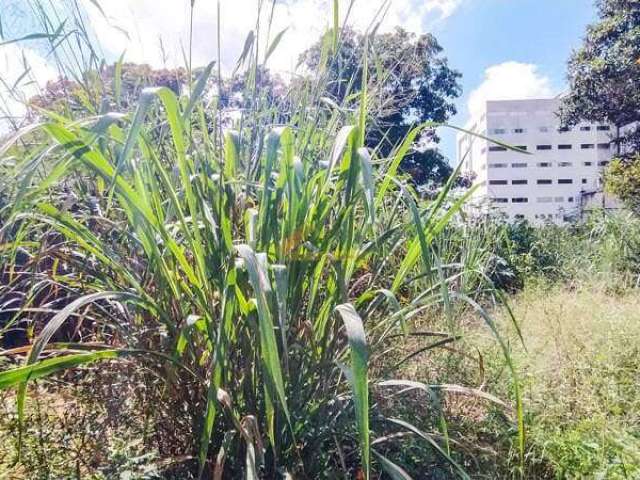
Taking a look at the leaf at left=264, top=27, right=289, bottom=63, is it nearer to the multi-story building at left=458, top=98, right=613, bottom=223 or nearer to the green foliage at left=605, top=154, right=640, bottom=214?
the green foliage at left=605, top=154, right=640, bottom=214

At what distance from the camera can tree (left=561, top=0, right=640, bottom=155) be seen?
10.3m

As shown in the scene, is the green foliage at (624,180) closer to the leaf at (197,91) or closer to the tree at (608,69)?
the tree at (608,69)

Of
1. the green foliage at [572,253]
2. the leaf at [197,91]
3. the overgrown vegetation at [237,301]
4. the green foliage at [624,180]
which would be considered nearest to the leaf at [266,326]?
the overgrown vegetation at [237,301]

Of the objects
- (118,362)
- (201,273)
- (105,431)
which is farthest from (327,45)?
(105,431)

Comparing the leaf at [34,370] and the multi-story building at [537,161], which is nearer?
the leaf at [34,370]

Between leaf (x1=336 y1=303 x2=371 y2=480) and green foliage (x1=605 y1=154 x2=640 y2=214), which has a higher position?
green foliage (x1=605 y1=154 x2=640 y2=214)

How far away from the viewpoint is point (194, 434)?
3.67 ft

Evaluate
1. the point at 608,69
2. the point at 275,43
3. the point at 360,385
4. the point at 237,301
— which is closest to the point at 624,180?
the point at 608,69

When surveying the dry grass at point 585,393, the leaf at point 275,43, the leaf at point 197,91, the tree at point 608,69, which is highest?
the tree at point 608,69

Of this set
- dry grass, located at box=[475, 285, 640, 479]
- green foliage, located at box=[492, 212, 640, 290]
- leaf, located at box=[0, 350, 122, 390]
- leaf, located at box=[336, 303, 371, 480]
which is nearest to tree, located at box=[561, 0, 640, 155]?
green foliage, located at box=[492, 212, 640, 290]

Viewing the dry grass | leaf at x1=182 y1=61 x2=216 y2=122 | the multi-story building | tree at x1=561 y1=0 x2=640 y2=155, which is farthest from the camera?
the multi-story building

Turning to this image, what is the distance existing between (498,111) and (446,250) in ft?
109

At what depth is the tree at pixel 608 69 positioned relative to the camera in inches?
407

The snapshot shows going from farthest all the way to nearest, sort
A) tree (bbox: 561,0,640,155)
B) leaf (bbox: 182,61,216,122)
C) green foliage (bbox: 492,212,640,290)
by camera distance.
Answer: tree (bbox: 561,0,640,155) < green foliage (bbox: 492,212,640,290) < leaf (bbox: 182,61,216,122)
